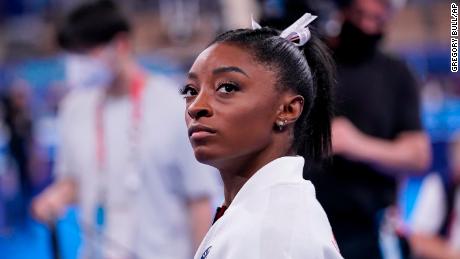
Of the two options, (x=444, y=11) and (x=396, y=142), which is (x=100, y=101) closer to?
(x=396, y=142)

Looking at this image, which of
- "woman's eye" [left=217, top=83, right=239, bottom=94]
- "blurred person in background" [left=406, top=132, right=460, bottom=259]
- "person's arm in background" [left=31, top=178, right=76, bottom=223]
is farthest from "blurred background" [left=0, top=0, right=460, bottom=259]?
"woman's eye" [left=217, top=83, right=239, bottom=94]

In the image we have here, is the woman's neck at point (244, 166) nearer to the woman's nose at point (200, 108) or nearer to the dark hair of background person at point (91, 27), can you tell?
the woman's nose at point (200, 108)

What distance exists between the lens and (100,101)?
134 inches

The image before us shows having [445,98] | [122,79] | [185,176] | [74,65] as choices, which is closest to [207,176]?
[185,176]

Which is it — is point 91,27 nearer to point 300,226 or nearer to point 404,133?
point 404,133

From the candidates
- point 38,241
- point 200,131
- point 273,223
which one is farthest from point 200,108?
point 38,241

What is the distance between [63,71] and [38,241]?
5566 mm

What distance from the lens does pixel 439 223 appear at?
4.81m

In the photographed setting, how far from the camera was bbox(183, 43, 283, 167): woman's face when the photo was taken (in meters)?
1.64

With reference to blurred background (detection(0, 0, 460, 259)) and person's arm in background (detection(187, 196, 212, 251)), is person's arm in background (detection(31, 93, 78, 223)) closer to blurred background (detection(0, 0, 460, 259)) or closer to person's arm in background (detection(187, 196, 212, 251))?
blurred background (detection(0, 0, 460, 259))

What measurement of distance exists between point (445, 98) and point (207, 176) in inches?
253

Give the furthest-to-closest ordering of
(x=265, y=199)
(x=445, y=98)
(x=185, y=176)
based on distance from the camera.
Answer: (x=445, y=98) → (x=185, y=176) → (x=265, y=199)

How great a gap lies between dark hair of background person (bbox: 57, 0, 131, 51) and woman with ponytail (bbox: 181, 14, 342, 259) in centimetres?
176

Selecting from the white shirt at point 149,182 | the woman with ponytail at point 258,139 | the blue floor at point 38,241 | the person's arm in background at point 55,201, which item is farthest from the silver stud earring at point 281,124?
the blue floor at point 38,241
